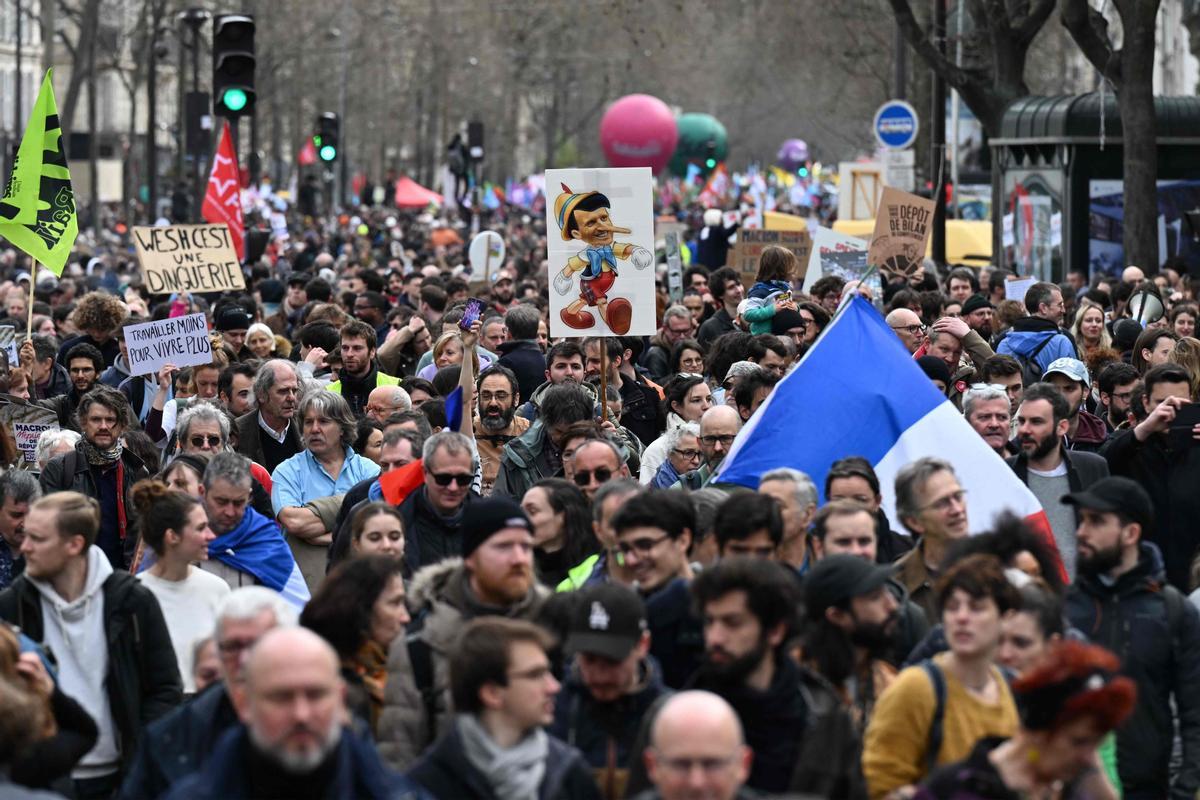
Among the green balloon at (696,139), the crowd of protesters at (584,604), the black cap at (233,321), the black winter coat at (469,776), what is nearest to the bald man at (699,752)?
the crowd of protesters at (584,604)

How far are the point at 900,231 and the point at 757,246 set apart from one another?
129 inches

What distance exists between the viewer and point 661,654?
253 inches

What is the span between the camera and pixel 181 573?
765 cm

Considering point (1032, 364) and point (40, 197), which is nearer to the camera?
point (1032, 364)

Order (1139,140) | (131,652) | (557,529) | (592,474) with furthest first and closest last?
(1139,140) < (592,474) < (557,529) < (131,652)

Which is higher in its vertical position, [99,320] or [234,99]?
[234,99]

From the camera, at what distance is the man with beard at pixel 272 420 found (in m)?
11.1

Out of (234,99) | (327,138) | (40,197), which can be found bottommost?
(40,197)

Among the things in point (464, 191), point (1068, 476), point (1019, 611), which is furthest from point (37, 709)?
point (464, 191)

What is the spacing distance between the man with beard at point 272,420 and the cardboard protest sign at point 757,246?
10.5m

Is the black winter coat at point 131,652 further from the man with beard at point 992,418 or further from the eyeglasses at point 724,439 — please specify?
the man with beard at point 992,418

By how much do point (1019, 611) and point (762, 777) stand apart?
878 millimetres

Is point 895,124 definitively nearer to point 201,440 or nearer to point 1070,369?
point 1070,369

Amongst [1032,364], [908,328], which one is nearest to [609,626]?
[908,328]
